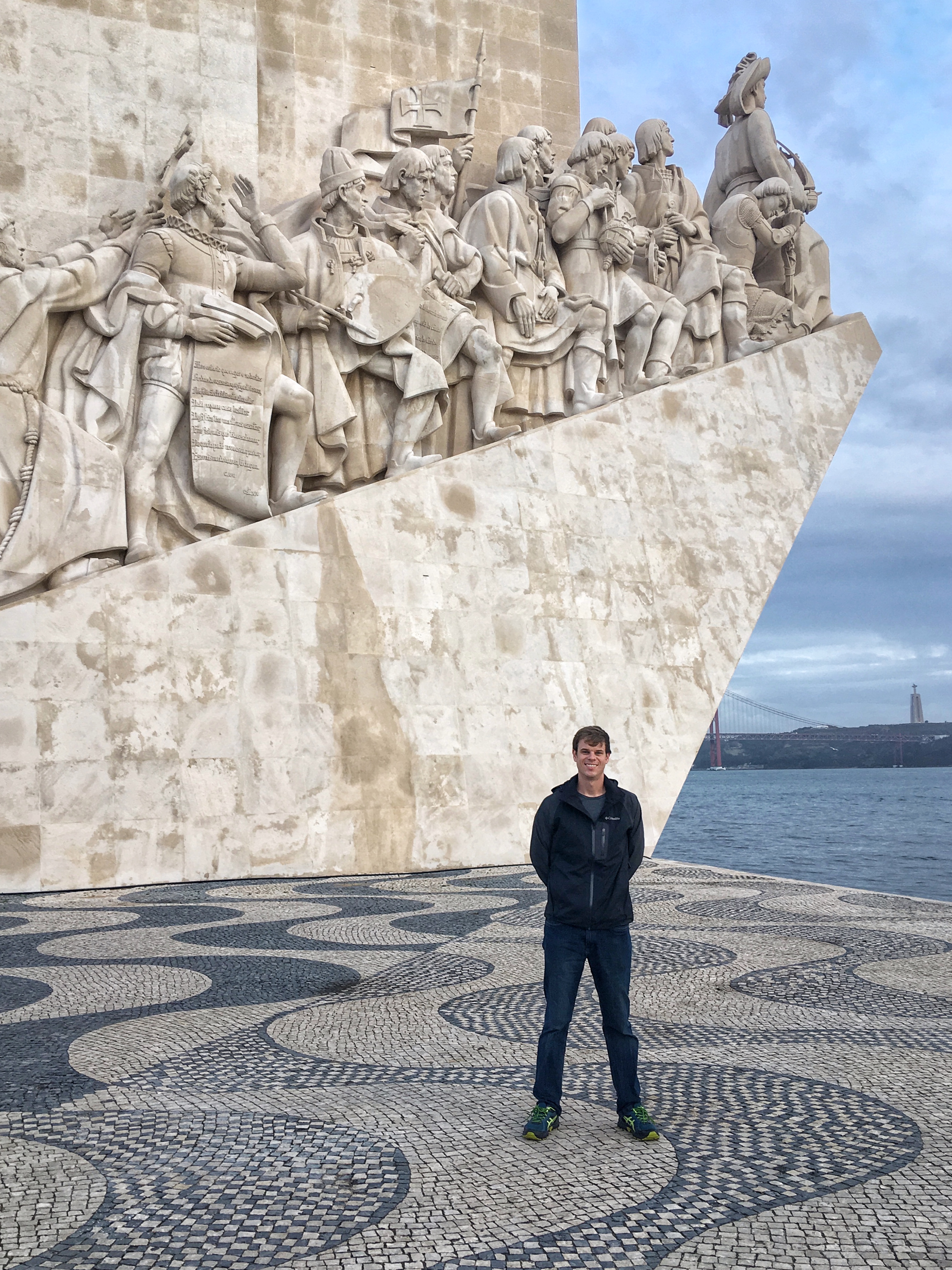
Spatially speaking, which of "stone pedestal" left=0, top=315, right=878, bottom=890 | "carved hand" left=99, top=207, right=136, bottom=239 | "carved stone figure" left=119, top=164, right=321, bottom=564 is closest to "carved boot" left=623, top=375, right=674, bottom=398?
"stone pedestal" left=0, top=315, right=878, bottom=890

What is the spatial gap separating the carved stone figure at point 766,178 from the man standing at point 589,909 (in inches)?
406

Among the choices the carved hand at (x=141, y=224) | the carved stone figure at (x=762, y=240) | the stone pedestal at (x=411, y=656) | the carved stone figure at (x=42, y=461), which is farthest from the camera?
the carved stone figure at (x=762, y=240)

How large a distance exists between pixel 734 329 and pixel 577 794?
945 centimetres

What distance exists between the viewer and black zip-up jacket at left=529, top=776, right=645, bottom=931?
2766mm

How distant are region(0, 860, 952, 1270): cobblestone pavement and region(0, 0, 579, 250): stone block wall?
20.1 feet

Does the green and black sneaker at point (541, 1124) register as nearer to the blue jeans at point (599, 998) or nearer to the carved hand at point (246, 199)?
the blue jeans at point (599, 998)

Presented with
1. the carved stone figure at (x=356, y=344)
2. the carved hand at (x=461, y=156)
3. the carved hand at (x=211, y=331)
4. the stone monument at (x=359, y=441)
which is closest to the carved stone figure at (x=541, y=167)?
the stone monument at (x=359, y=441)

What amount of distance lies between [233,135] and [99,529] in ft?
12.9

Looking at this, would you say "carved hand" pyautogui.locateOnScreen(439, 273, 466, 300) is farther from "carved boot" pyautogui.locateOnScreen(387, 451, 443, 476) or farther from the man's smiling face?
the man's smiling face

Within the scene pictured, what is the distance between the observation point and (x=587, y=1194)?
2.33 m

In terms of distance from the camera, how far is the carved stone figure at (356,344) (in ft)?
29.4

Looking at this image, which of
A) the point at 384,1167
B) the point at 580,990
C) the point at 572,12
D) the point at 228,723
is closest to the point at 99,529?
the point at 228,723

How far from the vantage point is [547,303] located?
1039 cm

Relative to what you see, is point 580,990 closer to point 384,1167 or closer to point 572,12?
point 384,1167
